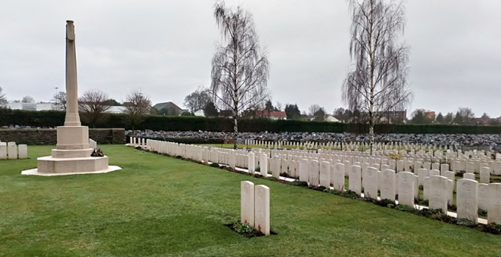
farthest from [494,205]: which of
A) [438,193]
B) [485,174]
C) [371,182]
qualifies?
[485,174]

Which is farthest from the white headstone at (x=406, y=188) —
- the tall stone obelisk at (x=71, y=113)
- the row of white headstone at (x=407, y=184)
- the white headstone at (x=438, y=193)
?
the tall stone obelisk at (x=71, y=113)

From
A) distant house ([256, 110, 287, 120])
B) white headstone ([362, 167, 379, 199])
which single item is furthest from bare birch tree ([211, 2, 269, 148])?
white headstone ([362, 167, 379, 199])

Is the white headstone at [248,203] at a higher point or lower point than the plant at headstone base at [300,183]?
higher

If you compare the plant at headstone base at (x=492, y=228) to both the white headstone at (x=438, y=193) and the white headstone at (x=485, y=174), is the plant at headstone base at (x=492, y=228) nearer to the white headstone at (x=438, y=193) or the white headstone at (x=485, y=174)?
the white headstone at (x=438, y=193)

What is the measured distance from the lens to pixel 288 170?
36.6 feet

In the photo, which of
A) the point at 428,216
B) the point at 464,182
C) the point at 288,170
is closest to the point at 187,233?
the point at 428,216

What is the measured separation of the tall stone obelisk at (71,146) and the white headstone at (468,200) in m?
10.4

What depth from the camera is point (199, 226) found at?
521cm

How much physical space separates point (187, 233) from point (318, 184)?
4684mm

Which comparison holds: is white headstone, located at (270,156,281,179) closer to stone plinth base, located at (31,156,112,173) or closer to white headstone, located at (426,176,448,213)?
white headstone, located at (426,176,448,213)

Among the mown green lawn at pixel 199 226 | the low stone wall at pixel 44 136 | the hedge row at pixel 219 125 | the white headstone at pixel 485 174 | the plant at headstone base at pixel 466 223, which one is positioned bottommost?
the mown green lawn at pixel 199 226

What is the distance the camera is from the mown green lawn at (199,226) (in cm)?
423

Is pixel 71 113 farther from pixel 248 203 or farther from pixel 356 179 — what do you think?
pixel 356 179

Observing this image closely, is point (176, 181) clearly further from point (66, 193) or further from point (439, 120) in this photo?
point (439, 120)
